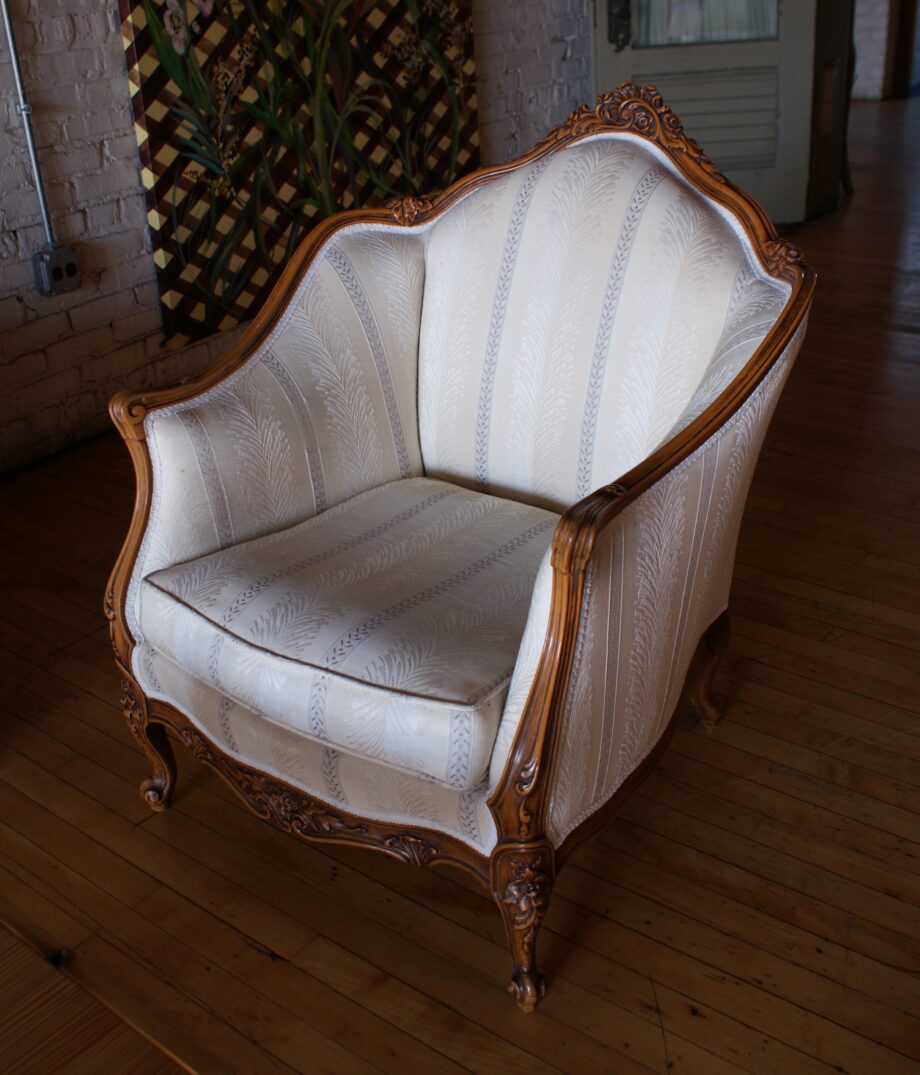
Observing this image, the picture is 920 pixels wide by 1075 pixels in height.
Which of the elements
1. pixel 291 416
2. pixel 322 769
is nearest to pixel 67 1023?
pixel 322 769

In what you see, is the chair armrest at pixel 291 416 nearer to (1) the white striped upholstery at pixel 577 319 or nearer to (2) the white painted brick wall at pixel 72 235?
(1) the white striped upholstery at pixel 577 319

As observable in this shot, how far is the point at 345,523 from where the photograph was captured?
4.83 feet

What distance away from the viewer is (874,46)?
19.7 feet

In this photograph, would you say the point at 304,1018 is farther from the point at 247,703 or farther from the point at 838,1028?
the point at 838,1028

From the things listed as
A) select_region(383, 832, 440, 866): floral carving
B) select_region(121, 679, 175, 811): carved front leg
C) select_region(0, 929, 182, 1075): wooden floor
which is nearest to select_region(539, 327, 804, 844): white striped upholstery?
select_region(383, 832, 440, 866): floral carving

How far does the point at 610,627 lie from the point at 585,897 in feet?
1.40

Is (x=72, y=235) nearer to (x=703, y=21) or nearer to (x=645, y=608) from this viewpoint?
(x=645, y=608)

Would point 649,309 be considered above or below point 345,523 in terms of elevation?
above

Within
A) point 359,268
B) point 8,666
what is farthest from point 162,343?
point 359,268

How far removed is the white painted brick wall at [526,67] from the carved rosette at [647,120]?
237 centimetres

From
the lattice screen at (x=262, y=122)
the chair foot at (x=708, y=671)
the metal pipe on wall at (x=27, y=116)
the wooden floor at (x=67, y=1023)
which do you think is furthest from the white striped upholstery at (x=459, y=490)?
the lattice screen at (x=262, y=122)

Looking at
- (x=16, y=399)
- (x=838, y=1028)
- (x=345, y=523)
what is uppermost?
(x=345, y=523)

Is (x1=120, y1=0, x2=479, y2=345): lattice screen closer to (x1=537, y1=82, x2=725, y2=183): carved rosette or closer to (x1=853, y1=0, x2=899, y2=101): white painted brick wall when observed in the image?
(x1=537, y1=82, x2=725, y2=183): carved rosette

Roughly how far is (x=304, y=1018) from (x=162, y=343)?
1947 millimetres
